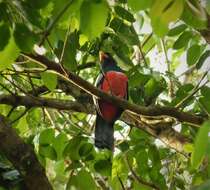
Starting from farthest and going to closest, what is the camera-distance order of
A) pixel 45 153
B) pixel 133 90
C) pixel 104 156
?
pixel 133 90 < pixel 104 156 < pixel 45 153

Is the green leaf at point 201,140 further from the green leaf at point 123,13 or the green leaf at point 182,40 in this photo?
the green leaf at point 182,40

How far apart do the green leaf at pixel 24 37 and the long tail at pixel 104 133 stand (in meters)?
1.10

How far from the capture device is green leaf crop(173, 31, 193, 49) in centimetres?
156

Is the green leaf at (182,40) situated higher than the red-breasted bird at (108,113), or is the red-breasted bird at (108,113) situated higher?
the green leaf at (182,40)

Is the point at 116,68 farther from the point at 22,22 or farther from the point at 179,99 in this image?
the point at 22,22

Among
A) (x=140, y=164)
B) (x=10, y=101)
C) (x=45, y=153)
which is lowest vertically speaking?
(x=140, y=164)

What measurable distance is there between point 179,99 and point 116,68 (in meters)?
1.26

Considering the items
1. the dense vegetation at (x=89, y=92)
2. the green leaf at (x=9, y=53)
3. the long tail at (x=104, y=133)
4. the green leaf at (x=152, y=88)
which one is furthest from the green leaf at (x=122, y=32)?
the green leaf at (x=9, y=53)

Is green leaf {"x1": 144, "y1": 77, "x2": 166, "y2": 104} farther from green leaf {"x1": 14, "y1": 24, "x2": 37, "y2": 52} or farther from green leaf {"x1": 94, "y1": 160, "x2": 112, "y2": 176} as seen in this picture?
green leaf {"x1": 14, "y1": 24, "x2": 37, "y2": 52}

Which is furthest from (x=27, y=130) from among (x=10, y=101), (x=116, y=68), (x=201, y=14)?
(x=201, y=14)

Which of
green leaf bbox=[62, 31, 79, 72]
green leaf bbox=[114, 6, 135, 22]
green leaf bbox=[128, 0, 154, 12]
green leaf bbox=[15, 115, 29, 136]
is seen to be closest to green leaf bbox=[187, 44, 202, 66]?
green leaf bbox=[114, 6, 135, 22]

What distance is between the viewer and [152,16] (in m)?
0.77

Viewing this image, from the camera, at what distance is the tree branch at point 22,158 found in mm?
1354

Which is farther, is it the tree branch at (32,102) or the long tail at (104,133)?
the long tail at (104,133)
